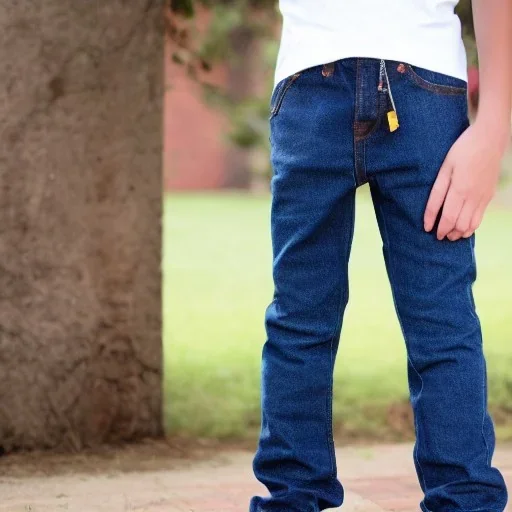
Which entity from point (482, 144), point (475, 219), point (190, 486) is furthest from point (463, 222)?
point (190, 486)

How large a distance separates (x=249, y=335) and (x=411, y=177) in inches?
161

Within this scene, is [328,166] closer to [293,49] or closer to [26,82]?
[293,49]

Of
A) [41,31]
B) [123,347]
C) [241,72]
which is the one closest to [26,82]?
[41,31]

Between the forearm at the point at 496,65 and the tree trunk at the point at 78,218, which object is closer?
the forearm at the point at 496,65

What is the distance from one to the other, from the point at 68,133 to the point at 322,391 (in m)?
1.46

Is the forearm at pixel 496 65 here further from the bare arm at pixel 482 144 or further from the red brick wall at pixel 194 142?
the red brick wall at pixel 194 142

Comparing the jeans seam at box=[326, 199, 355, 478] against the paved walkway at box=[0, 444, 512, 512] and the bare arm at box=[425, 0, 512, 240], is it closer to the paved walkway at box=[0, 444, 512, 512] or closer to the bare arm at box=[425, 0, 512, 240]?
the bare arm at box=[425, 0, 512, 240]

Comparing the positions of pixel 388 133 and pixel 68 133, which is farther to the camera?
pixel 68 133

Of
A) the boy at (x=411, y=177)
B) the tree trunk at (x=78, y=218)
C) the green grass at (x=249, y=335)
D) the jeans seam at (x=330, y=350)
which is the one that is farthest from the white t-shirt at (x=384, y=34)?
the green grass at (x=249, y=335)

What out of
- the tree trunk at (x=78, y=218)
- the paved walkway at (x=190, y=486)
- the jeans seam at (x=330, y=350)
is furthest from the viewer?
the tree trunk at (x=78, y=218)

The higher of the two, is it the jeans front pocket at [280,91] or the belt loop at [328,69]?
the belt loop at [328,69]

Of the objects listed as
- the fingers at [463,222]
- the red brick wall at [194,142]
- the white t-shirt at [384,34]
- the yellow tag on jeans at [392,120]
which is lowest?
the red brick wall at [194,142]

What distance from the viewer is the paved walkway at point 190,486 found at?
8.99 ft

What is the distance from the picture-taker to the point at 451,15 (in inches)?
75.5
